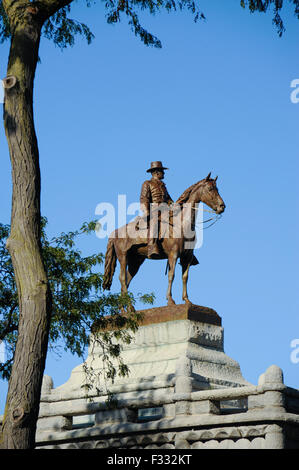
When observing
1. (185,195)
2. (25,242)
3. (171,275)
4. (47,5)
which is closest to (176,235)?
(171,275)

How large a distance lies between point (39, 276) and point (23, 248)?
43 cm

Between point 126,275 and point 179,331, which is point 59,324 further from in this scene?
point 126,275

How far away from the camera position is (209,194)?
18.7 metres

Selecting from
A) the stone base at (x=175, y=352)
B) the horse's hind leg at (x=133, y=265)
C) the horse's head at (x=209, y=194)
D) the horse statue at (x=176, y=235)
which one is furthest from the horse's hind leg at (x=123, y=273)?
the horse's head at (x=209, y=194)

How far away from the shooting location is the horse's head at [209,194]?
61.3 ft

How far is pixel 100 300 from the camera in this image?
15.1m

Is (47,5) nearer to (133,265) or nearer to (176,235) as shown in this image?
(176,235)

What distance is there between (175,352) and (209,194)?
3.46 m

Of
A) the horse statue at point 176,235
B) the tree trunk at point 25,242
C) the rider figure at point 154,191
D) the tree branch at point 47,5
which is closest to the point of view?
the tree trunk at point 25,242

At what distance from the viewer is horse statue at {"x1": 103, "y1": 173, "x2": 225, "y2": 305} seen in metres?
18.7

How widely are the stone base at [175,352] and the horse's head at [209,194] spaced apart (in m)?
2.18

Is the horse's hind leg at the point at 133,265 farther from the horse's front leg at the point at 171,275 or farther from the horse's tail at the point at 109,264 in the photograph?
the horse's front leg at the point at 171,275
